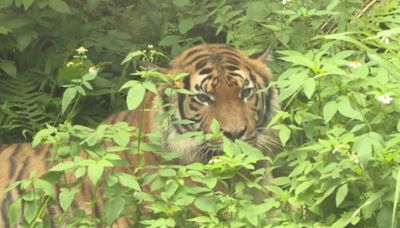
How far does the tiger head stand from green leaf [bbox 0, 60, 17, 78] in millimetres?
1036

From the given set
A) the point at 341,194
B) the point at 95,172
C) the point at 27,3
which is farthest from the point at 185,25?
the point at 341,194

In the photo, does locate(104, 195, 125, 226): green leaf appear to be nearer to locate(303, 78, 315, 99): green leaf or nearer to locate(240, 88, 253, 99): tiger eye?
locate(303, 78, 315, 99): green leaf

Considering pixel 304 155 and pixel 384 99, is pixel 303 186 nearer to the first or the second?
pixel 304 155

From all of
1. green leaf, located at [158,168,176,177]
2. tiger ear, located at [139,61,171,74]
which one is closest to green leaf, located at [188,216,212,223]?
green leaf, located at [158,168,176,177]

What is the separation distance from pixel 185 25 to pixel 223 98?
0.93 metres

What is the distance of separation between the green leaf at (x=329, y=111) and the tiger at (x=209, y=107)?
775 mm

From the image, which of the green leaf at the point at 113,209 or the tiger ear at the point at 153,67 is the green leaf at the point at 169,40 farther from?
the green leaf at the point at 113,209

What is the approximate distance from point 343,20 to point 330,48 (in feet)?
0.57

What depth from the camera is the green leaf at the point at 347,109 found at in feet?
11.9

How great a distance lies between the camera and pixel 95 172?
3.55 meters

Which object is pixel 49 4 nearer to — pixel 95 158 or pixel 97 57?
pixel 97 57

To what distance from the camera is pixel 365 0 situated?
5.62 metres

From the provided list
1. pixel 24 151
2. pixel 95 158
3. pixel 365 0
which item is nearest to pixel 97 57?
pixel 24 151

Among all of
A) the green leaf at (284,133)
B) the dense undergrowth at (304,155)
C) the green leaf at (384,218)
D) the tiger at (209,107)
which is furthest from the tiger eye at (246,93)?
the green leaf at (384,218)
